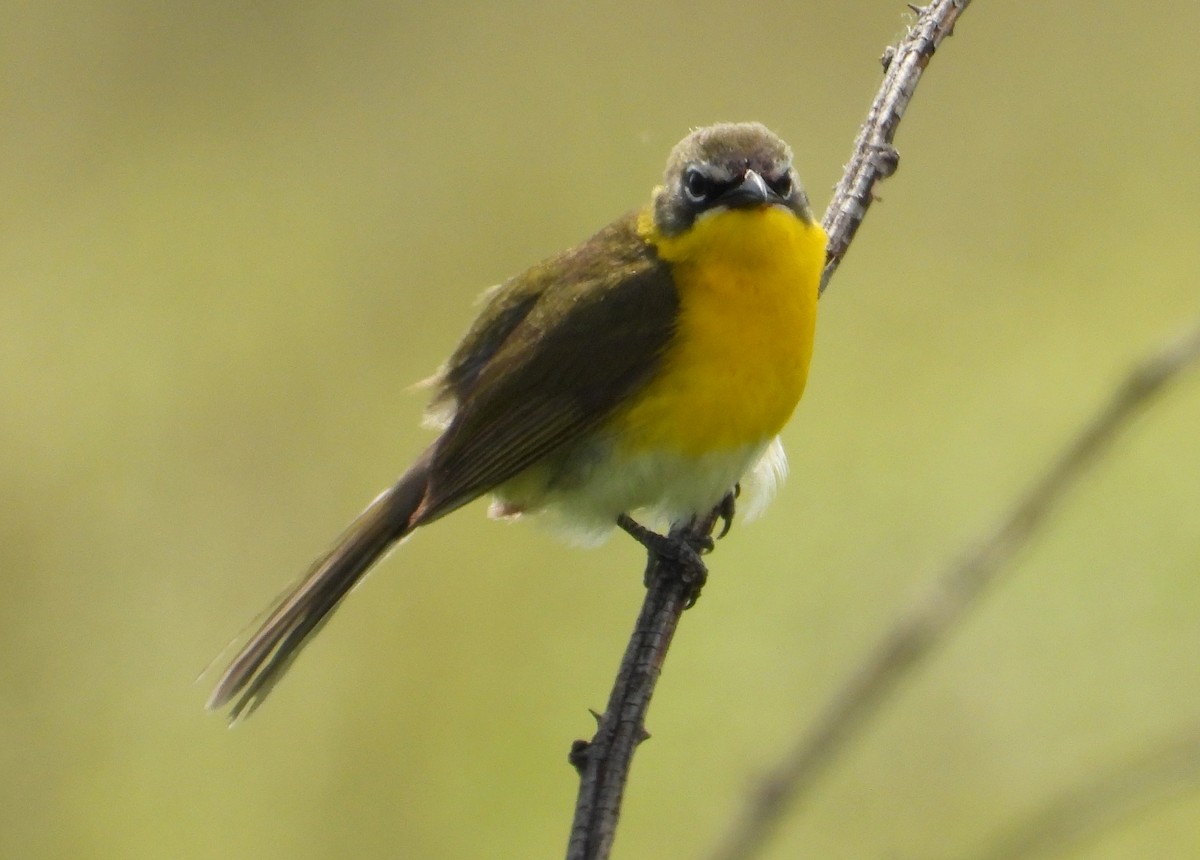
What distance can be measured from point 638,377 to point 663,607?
791 millimetres

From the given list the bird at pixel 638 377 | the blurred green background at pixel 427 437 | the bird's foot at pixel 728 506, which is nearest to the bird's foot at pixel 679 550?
the bird at pixel 638 377

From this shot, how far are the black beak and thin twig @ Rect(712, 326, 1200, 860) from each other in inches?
67.2

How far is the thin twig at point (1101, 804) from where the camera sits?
2.01 meters

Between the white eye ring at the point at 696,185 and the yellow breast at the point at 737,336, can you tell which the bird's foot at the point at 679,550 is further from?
the white eye ring at the point at 696,185

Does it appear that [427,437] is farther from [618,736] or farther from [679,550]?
[618,736]

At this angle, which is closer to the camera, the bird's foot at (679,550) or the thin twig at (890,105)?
the bird's foot at (679,550)

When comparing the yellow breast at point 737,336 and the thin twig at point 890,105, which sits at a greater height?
the thin twig at point 890,105

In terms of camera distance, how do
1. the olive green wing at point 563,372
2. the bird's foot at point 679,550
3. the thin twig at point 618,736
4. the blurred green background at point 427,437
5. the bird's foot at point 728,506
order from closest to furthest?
the thin twig at point 618,736
the bird's foot at point 679,550
the olive green wing at point 563,372
the bird's foot at point 728,506
the blurred green background at point 427,437

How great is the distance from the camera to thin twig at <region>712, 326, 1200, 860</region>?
1884 mm

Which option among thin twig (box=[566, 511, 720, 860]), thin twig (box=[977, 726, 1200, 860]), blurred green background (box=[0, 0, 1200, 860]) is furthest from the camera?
blurred green background (box=[0, 0, 1200, 860])

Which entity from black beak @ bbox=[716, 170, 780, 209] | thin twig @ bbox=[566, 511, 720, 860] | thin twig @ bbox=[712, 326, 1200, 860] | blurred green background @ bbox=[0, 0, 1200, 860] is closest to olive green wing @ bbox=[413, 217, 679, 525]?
black beak @ bbox=[716, 170, 780, 209]

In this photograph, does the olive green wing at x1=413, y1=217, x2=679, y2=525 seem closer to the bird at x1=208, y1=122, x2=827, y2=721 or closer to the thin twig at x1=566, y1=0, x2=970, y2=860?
the bird at x1=208, y1=122, x2=827, y2=721

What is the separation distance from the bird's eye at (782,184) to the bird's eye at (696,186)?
150 millimetres

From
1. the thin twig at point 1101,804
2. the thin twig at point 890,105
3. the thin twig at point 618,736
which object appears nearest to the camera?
the thin twig at point 1101,804
